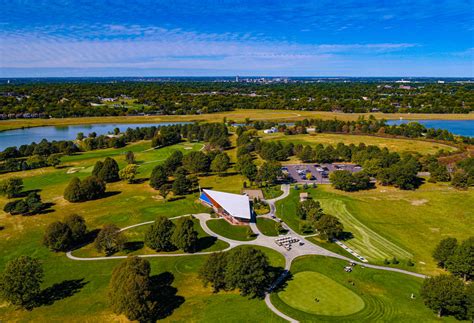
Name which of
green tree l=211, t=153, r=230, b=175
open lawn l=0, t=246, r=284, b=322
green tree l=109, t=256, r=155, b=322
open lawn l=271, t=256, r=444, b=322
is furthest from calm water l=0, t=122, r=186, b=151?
open lawn l=271, t=256, r=444, b=322

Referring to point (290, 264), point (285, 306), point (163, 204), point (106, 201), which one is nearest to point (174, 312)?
point (285, 306)

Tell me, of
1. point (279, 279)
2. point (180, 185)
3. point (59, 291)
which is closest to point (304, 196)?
point (180, 185)

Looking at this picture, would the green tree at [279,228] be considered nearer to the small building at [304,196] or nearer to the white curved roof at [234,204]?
the white curved roof at [234,204]

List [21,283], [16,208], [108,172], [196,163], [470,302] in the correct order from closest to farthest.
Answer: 1. [470,302]
2. [21,283]
3. [16,208]
4. [108,172]
5. [196,163]

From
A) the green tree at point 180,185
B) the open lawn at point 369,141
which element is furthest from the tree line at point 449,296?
the open lawn at point 369,141

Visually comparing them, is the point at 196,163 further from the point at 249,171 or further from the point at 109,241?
the point at 109,241

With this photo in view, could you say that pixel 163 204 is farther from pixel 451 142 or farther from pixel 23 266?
pixel 451 142

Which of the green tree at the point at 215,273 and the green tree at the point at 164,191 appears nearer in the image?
the green tree at the point at 215,273
